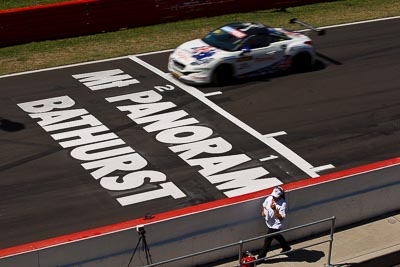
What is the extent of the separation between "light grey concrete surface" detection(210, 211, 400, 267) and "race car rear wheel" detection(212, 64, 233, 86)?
7.36m

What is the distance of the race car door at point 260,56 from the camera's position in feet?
68.6

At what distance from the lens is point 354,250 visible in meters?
13.6

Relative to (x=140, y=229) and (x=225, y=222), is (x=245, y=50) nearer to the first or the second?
(x=225, y=222)

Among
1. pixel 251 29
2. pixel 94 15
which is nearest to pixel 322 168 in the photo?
pixel 251 29

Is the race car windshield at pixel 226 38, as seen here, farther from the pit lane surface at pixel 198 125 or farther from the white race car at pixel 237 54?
the pit lane surface at pixel 198 125

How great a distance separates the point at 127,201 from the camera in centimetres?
1519

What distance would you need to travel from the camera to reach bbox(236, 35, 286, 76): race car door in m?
20.9

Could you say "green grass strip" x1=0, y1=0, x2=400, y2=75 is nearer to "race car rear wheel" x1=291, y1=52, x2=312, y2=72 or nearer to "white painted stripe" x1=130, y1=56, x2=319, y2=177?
"white painted stripe" x1=130, y1=56, x2=319, y2=177

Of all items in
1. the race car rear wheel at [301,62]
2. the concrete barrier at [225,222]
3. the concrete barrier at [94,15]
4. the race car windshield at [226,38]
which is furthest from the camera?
the concrete barrier at [94,15]

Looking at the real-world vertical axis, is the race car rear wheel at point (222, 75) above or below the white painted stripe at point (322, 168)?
above

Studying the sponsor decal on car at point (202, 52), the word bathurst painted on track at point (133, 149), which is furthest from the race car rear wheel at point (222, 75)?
the word bathurst painted on track at point (133, 149)

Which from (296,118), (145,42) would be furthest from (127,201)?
(145,42)

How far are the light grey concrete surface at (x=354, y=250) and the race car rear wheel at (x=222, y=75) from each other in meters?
7.36

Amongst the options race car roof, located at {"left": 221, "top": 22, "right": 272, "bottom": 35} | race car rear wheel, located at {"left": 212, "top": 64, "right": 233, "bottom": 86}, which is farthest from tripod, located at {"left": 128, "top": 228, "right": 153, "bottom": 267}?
race car roof, located at {"left": 221, "top": 22, "right": 272, "bottom": 35}
